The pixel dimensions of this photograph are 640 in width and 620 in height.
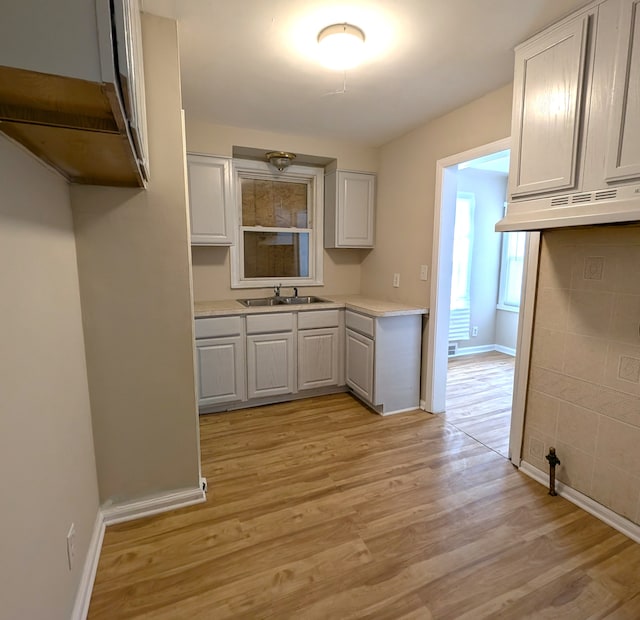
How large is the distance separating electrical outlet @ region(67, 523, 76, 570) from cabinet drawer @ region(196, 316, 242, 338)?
1627 mm

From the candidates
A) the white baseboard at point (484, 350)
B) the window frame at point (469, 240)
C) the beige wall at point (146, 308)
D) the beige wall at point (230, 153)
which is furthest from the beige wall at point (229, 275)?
the white baseboard at point (484, 350)

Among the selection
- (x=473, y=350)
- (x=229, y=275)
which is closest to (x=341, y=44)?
(x=229, y=275)

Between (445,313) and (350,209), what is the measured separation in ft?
4.55

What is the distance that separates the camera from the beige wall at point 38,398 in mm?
897

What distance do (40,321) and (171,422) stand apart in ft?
2.93

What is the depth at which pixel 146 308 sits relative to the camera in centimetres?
171

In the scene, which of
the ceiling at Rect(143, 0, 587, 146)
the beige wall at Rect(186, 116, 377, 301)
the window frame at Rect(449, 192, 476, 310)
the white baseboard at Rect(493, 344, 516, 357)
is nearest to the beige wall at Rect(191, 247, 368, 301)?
the beige wall at Rect(186, 116, 377, 301)

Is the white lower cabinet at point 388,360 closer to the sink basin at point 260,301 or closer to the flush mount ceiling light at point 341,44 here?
the sink basin at point 260,301

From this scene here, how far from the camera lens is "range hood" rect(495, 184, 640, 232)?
1362 millimetres

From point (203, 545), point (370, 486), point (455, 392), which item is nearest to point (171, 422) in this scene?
point (203, 545)

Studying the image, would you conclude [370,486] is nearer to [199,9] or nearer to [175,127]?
[175,127]

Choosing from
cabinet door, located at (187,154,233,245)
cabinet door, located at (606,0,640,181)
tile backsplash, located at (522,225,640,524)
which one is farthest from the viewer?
cabinet door, located at (187,154,233,245)

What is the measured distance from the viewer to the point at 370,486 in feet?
6.79

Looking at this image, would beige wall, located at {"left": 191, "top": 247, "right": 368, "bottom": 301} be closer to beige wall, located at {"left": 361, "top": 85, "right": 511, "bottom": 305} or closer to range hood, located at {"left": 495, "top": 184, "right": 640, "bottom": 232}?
beige wall, located at {"left": 361, "top": 85, "right": 511, "bottom": 305}
